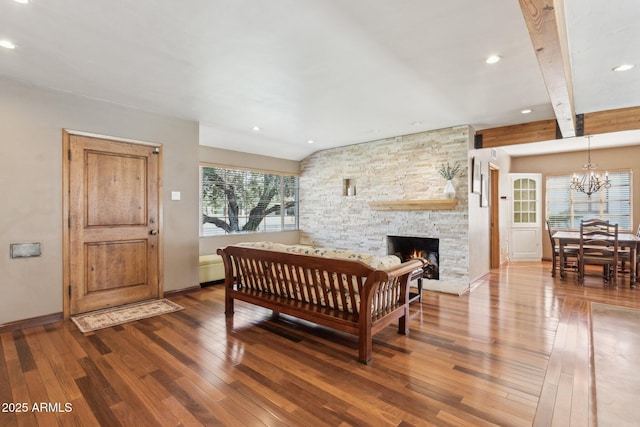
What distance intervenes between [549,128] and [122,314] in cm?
650

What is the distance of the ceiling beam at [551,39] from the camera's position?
5.48ft

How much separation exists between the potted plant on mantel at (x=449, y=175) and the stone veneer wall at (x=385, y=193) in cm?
7

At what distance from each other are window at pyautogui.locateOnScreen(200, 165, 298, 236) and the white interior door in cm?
563

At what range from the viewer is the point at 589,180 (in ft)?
21.6

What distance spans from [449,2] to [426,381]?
2.64 metres

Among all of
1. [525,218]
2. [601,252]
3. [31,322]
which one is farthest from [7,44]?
[525,218]

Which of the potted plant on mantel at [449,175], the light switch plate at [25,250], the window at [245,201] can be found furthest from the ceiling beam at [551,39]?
the window at [245,201]

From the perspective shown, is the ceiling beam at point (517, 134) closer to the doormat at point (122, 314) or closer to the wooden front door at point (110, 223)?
the wooden front door at point (110, 223)

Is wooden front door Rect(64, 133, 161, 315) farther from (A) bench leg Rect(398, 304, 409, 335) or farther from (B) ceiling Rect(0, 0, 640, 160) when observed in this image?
(A) bench leg Rect(398, 304, 409, 335)

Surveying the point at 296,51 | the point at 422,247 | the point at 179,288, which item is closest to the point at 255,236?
the point at 179,288

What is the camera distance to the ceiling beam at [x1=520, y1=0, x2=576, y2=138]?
167cm

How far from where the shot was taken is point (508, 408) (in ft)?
6.31

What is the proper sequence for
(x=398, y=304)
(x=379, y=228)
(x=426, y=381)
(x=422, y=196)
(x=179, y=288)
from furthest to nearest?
1. (x=379, y=228)
2. (x=422, y=196)
3. (x=179, y=288)
4. (x=398, y=304)
5. (x=426, y=381)

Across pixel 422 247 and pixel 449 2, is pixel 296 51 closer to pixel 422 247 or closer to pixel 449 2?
pixel 449 2
